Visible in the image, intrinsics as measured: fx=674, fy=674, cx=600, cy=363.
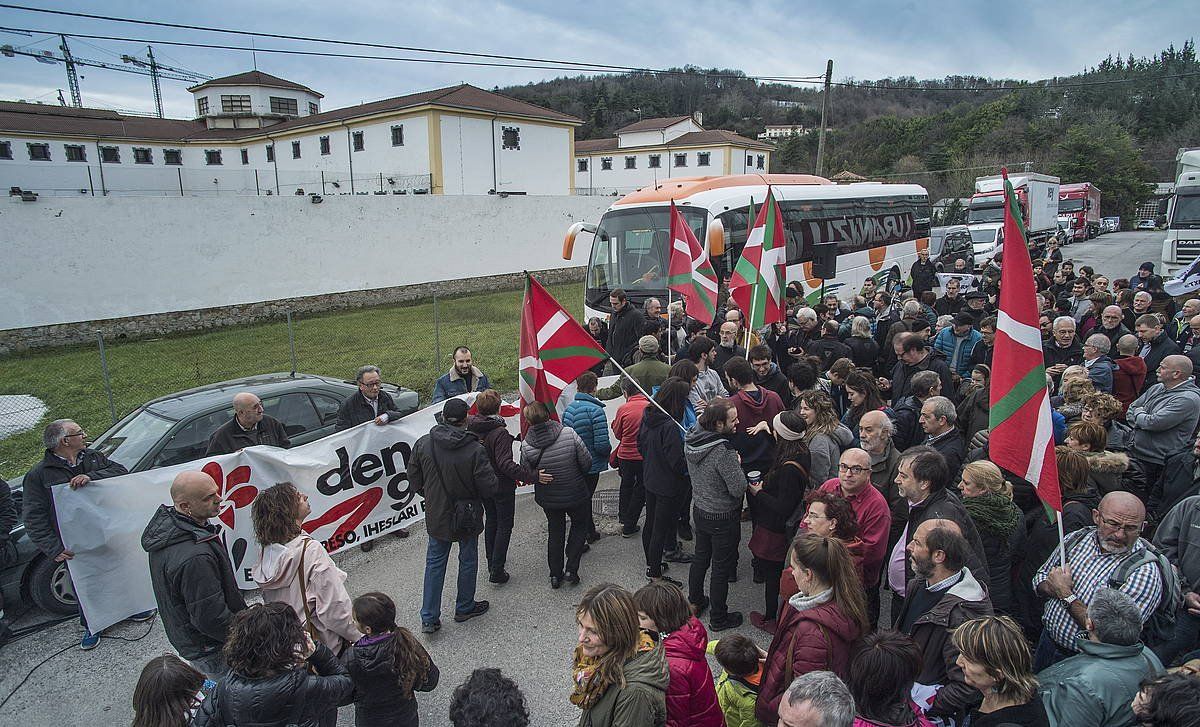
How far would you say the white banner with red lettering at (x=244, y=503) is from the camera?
5.11m

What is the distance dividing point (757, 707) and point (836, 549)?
0.82m

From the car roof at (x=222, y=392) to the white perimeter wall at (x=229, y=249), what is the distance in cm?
1530

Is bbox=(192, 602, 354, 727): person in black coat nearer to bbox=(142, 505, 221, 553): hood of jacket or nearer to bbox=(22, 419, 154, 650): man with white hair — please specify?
bbox=(142, 505, 221, 553): hood of jacket

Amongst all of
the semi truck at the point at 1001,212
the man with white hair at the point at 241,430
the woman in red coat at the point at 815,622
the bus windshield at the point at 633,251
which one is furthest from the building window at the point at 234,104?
the woman in red coat at the point at 815,622

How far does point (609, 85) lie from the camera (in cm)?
10375

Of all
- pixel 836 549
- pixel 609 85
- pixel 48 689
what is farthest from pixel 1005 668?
pixel 609 85

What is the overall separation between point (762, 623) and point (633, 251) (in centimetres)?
930

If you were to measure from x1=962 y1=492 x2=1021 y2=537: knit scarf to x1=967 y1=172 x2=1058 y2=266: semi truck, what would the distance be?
23.7 m

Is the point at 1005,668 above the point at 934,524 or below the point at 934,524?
below

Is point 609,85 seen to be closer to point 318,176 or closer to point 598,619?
point 318,176

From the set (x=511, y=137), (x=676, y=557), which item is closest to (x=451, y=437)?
(x=676, y=557)

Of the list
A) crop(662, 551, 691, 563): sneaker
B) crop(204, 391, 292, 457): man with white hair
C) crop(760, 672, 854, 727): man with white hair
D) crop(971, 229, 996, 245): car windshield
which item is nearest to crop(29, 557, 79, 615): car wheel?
crop(204, 391, 292, 457): man with white hair

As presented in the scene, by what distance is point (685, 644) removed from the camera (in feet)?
9.89

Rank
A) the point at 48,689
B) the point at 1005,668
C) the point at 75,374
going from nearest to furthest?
the point at 1005,668
the point at 48,689
the point at 75,374
